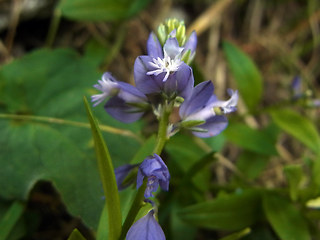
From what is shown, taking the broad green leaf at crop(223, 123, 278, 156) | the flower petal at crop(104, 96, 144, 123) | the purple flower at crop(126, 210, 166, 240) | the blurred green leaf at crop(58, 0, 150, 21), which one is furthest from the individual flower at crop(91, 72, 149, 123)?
the blurred green leaf at crop(58, 0, 150, 21)

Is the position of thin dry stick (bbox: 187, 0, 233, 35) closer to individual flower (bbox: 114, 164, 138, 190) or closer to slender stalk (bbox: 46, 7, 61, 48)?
slender stalk (bbox: 46, 7, 61, 48)

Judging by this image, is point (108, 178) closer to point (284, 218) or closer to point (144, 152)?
point (144, 152)

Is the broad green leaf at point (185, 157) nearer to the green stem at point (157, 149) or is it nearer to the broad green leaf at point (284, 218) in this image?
the broad green leaf at point (284, 218)

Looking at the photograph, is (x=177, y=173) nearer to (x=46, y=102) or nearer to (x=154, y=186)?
(x=46, y=102)

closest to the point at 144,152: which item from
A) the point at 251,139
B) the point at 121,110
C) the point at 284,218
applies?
the point at 121,110

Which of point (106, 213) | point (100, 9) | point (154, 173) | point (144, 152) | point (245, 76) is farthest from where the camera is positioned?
point (100, 9)

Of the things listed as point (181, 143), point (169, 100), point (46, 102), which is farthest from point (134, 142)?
point (169, 100)
